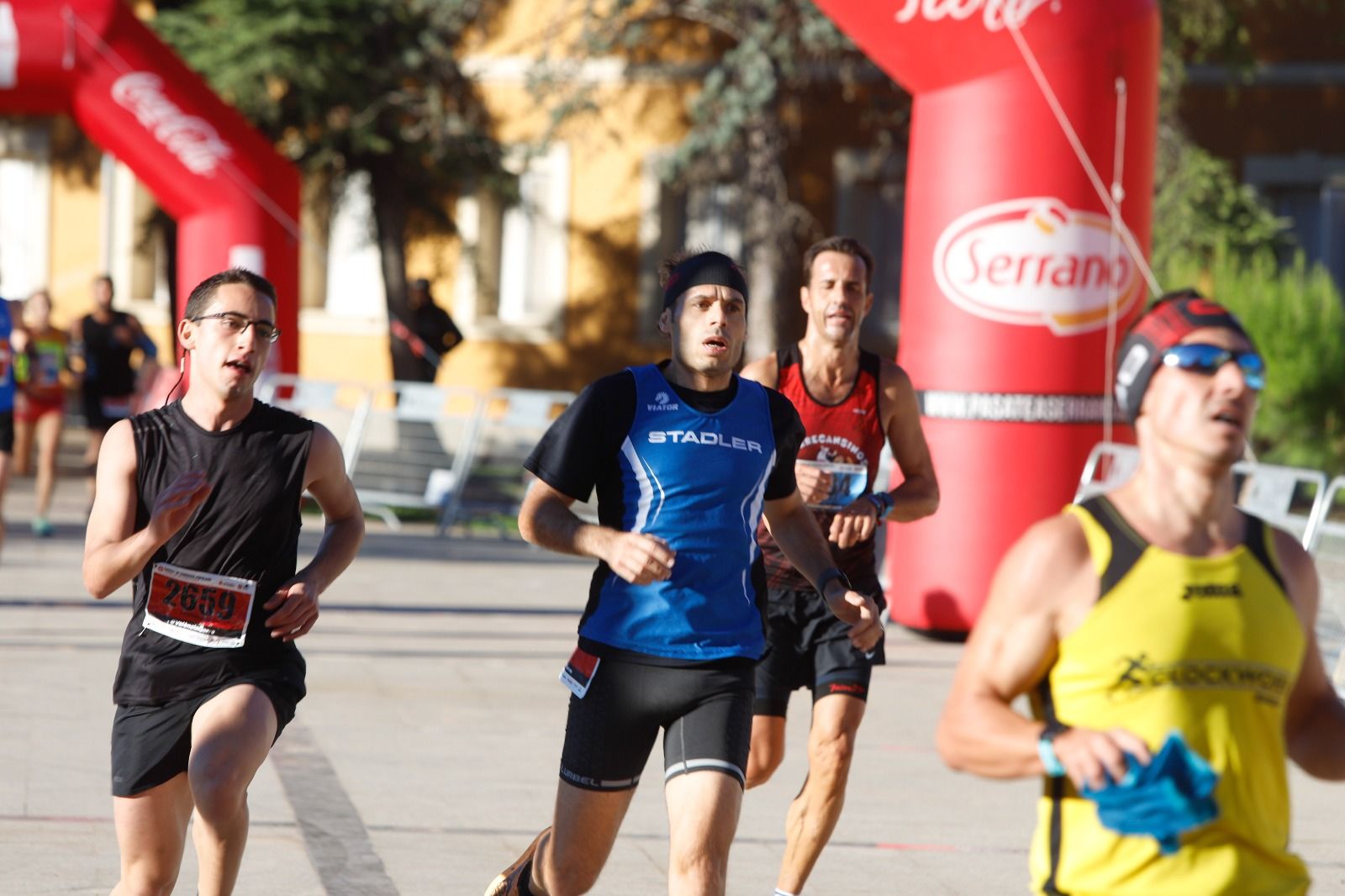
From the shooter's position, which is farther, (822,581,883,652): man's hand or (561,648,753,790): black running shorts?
(822,581,883,652): man's hand

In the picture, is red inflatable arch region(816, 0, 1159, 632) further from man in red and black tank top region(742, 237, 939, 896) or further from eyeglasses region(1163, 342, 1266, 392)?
eyeglasses region(1163, 342, 1266, 392)

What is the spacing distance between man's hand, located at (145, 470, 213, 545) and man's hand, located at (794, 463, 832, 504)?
80.0 inches

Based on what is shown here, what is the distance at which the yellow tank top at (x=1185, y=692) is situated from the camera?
2939mm

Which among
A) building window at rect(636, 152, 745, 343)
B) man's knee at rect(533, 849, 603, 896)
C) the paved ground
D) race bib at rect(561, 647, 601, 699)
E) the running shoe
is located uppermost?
building window at rect(636, 152, 745, 343)

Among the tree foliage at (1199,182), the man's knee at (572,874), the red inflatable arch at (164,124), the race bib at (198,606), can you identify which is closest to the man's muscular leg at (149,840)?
the race bib at (198,606)

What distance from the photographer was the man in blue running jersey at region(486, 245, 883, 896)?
15.0ft

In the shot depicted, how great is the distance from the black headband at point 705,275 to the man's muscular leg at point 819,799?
4.73 feet

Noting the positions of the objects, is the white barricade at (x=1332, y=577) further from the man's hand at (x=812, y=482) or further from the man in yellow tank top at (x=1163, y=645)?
the man in yellow tank top at (x=1163, y=645)

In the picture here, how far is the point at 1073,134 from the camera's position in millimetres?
10688

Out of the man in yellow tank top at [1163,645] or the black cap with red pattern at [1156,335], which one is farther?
the black cap with red pattern at [1156,335]

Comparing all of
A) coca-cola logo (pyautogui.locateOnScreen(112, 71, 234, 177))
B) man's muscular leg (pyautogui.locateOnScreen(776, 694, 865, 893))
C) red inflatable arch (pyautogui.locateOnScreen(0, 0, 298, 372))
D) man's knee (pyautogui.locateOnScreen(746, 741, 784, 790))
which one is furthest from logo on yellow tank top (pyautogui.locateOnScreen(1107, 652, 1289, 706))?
coca-cola logo (pyautogui.locateOnScreen(112, 71, 234, 177))

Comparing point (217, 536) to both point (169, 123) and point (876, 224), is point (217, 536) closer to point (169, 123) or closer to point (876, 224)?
point (169, 123)

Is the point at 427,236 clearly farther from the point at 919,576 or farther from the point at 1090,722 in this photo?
the point at 1090,722

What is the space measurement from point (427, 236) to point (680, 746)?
1932 cm
